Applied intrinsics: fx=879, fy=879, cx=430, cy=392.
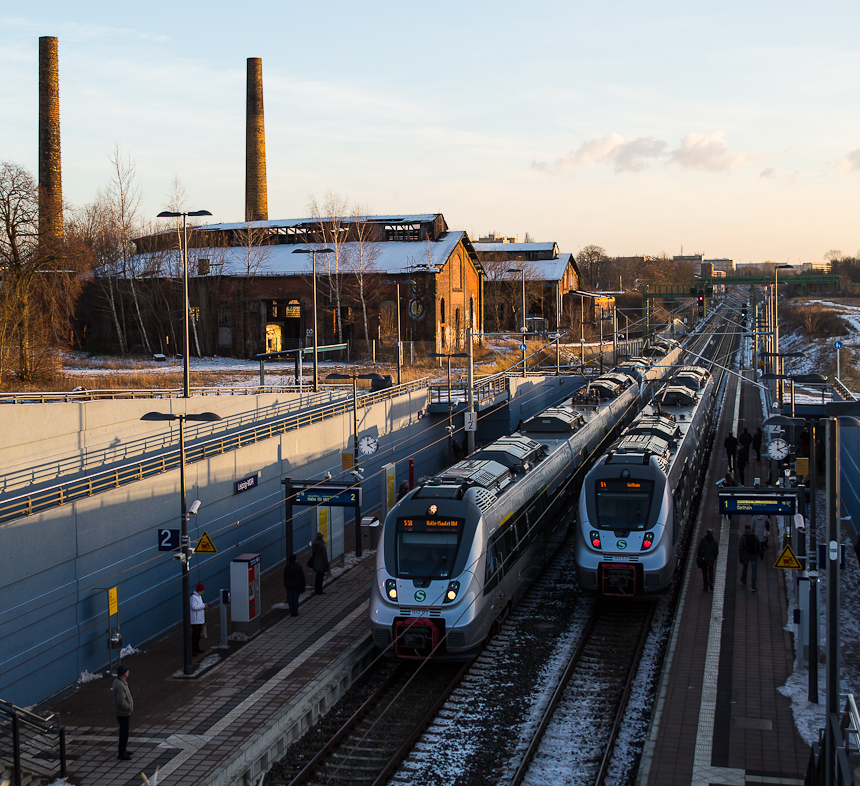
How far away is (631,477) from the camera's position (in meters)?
16.7

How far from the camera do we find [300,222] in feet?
213

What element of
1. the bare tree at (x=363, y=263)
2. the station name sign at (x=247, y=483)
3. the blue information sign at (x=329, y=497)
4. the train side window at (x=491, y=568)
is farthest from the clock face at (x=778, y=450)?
the bare tree at (x=363, y=263)

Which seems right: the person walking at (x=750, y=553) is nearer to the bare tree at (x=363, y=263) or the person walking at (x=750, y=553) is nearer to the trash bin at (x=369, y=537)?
the trash bin at (x=369, y=537)

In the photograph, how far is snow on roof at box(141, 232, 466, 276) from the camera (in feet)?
189

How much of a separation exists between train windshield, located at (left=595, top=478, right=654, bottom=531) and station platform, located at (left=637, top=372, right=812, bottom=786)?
2.00 m

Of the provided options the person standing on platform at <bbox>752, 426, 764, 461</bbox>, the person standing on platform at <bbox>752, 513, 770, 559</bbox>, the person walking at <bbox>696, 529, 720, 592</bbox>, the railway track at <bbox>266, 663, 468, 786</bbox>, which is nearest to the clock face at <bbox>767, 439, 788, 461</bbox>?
the person standing on platform at <bbox>752, 513, 770, 559</bbox>

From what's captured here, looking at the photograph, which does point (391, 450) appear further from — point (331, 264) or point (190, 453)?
point (331, 264)

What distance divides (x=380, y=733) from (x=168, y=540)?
18.0ft

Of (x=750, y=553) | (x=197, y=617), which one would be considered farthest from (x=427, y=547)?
(x=750, y=553)

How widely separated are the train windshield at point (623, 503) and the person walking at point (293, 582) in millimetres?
5710

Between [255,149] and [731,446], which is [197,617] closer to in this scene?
[731,446]

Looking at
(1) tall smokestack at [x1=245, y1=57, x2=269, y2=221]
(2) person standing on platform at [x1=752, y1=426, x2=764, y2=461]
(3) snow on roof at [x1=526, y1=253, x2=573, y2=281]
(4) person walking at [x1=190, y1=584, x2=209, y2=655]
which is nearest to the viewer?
(4) person walking at [x1=190, y1=584, x2=209, y2=655]

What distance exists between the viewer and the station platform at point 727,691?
10695 millimetres

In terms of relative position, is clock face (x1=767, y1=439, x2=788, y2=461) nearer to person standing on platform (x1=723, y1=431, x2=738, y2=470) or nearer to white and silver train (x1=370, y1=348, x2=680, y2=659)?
person standing on platform (x1=723, y1=431, x2=738, y2=470)
